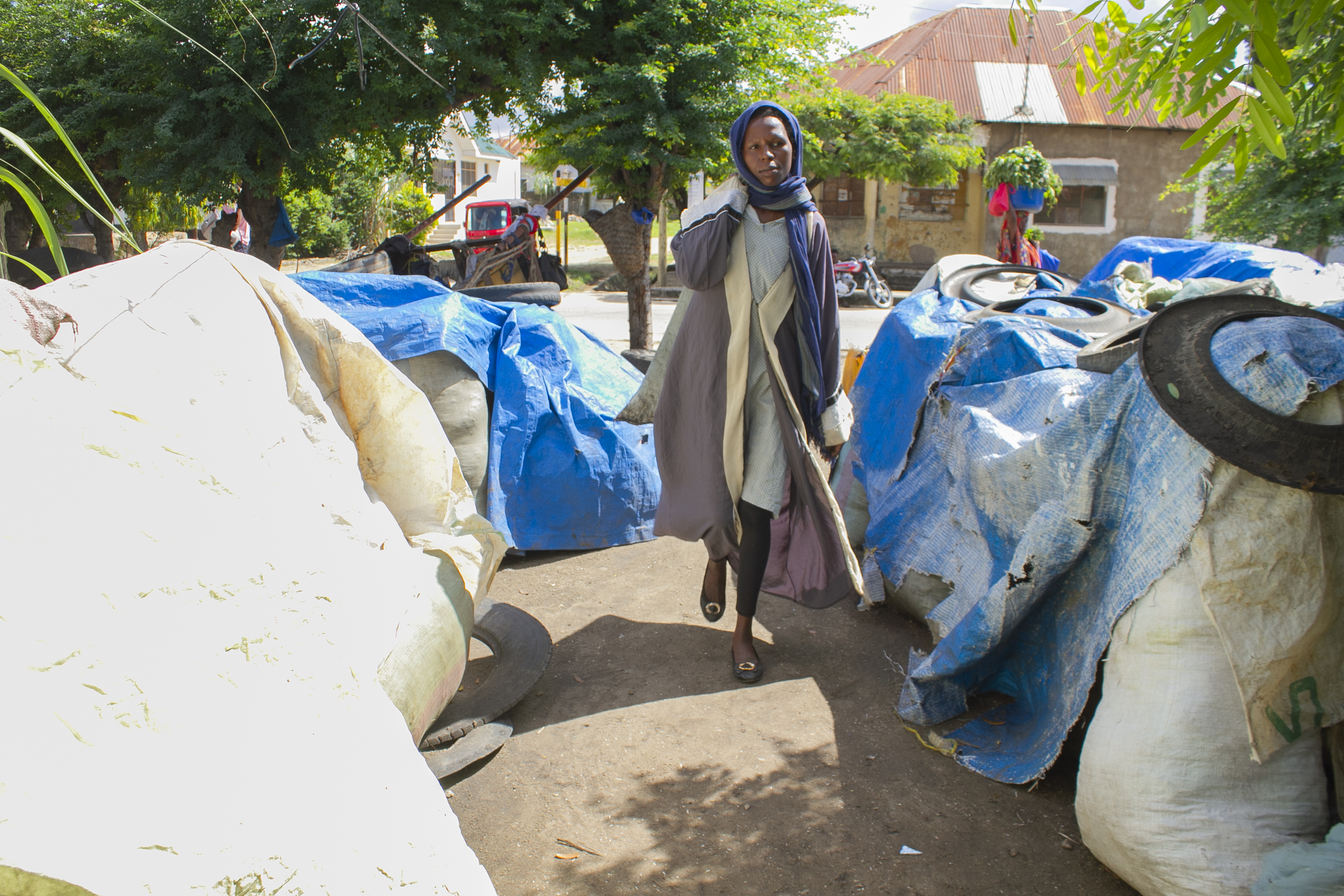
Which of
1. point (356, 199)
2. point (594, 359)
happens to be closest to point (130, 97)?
point (594, 359)

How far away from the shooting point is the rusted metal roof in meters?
19.9

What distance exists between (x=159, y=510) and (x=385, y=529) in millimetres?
966

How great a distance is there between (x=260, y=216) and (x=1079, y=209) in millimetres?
18812

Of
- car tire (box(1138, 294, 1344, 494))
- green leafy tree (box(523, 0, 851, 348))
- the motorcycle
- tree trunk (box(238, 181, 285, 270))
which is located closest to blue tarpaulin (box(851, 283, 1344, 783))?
car tire (box(1138, 294, 1344, 494))

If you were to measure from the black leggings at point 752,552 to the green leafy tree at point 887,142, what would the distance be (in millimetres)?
15055

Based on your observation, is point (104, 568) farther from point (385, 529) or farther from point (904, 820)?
point (904, 820)

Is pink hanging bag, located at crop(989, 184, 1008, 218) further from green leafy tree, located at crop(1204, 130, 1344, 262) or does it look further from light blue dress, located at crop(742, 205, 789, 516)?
light blue dress, located at crop(742, 205, 789, 516)

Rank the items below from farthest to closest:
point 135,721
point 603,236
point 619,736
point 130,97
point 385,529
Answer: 1. point 603,236
2. point 130,97
3. point 619,736
4. point 385,529
5. point 135,721

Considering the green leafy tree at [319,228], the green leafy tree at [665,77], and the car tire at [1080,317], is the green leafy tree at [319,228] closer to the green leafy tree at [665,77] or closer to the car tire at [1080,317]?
the green leafy tree at [665,77]

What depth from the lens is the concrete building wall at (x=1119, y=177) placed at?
19922 millimetres

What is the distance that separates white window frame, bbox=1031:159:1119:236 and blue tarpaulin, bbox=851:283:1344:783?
18827 millimetres

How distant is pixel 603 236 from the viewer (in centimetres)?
775

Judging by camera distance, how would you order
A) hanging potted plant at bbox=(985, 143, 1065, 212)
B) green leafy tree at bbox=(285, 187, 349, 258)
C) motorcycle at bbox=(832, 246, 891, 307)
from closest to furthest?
hanging potted plant at bbox=(985, 143, 1065, 212) < motorcycle at bbox=(832, 246, 891, 307) < green leafy tree at bbox=(285, 187, 349, 258)

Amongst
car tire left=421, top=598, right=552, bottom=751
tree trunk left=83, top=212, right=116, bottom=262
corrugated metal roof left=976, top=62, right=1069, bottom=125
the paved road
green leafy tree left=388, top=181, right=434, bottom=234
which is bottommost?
car tire left=421, top=598, right=552, bottom=751
